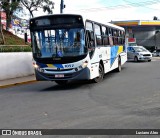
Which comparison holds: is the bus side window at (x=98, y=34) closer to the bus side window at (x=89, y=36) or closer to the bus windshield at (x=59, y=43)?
the bus side window at (x=89, y=36)

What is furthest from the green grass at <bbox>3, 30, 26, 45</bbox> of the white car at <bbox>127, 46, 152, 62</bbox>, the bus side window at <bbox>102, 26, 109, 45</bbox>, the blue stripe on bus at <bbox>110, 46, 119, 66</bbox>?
the bus side window at <bbox>102, 26, 109, 45</bbox>

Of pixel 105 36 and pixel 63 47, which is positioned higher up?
pixel 105 36

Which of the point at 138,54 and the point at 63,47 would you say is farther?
the point at 138,54

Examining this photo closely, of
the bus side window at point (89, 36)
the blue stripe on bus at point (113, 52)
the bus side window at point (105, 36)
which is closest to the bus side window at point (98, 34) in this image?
the bus side window at point (105, 36)

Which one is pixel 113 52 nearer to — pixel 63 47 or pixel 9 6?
pixel 63 47

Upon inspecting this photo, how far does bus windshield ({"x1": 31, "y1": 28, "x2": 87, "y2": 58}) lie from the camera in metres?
13.3

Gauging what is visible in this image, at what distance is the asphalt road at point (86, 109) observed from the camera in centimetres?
731

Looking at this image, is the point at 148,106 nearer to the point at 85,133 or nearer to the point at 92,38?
the point at 85,133

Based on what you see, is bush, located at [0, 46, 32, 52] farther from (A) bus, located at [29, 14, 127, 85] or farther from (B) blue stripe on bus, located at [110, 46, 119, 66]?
(B) blue stripe on bus, located at [110, 46, 119, 66]

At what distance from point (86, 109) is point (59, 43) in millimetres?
5100

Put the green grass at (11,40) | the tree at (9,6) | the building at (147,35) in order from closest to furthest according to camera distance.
Result: the tree at (9,6) < the green grass at (11,40) < the building at (147,35)

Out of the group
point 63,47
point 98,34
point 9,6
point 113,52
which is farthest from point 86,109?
point 9,6

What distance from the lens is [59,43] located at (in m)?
13.5

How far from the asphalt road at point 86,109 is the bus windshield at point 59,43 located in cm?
163
